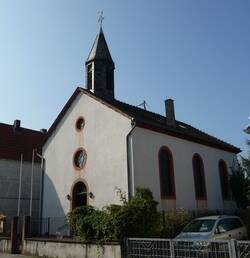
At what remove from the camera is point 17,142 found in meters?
30.6

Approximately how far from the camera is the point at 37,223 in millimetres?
24375

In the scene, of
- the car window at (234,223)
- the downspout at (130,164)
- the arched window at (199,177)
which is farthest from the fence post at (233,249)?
the arched window at (199,177)

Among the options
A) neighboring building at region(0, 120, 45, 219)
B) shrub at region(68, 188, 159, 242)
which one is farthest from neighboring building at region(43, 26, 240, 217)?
neighboring building at region(0, 120, 45, 219)

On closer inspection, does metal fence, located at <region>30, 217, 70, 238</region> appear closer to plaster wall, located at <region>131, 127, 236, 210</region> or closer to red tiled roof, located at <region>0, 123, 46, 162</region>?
plaster wall, located at <region>131, 127, 236, 210</region>

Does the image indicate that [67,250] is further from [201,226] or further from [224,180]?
[224,180]

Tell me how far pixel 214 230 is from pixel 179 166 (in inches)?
333

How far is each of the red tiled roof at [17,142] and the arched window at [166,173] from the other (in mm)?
13301

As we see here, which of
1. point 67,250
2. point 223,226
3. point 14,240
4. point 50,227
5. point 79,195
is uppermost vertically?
point 79,195

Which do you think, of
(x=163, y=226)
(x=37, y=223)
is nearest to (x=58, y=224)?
(x=37, y=223)

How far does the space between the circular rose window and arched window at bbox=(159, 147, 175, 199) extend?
4.85 metres

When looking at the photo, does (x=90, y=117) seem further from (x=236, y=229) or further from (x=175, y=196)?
(x=236, y=229)

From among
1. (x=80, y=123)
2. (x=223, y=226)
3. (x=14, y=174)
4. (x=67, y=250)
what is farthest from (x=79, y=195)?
(x=223, y=226)

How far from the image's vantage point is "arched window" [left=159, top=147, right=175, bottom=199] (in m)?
20.6

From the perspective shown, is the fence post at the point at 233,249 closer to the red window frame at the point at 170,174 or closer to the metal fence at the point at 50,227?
the red window frame at the point at 170,174
